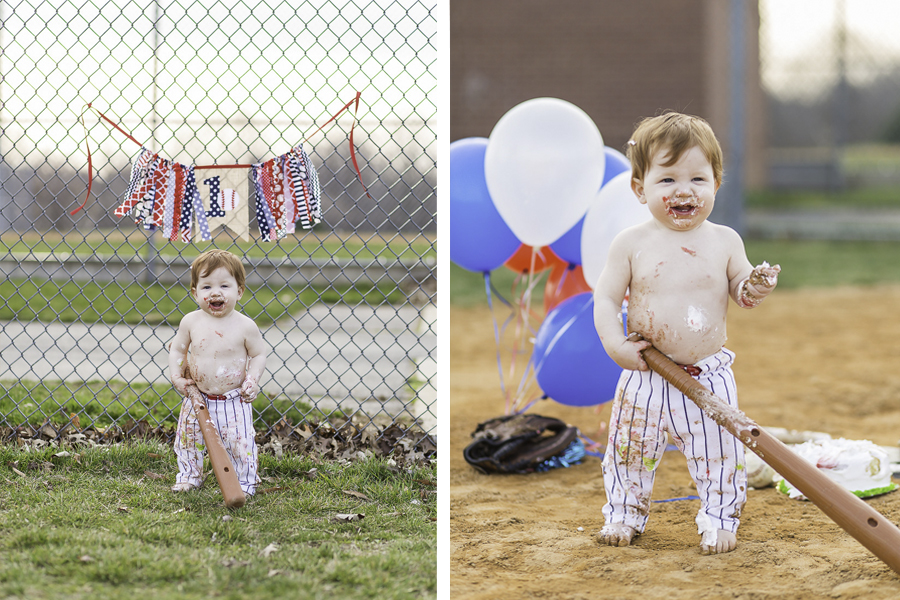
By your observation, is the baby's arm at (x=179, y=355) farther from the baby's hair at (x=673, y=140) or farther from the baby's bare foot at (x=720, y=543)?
the baby's bare foot at (x=720, y=543)

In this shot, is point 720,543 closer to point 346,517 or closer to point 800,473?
point 800,473

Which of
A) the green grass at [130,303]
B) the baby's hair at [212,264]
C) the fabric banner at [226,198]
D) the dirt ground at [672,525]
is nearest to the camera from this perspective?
the dirt ground at [672,525]

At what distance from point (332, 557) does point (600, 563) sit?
2.69 feet

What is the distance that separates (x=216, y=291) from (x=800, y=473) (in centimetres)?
203

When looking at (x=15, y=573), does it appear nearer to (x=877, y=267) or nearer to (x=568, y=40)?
(x=877, y=267)

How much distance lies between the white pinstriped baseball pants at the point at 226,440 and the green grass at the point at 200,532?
82 mm

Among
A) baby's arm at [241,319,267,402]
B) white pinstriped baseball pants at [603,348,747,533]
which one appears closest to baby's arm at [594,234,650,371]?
white pinstriped baseball pants at [603,348,747,533]

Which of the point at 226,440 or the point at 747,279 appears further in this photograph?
the point at 226,440

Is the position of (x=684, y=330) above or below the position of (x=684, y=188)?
below

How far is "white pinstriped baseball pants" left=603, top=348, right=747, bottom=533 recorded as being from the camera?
255 cm

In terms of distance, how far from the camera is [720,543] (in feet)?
8.27

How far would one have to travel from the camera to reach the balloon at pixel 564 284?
377cm

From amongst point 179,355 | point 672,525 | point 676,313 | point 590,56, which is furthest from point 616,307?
point 590,56

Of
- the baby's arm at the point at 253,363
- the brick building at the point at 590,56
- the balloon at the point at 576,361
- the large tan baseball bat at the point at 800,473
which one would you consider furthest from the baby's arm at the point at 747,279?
the brick building at the point at 590,56
